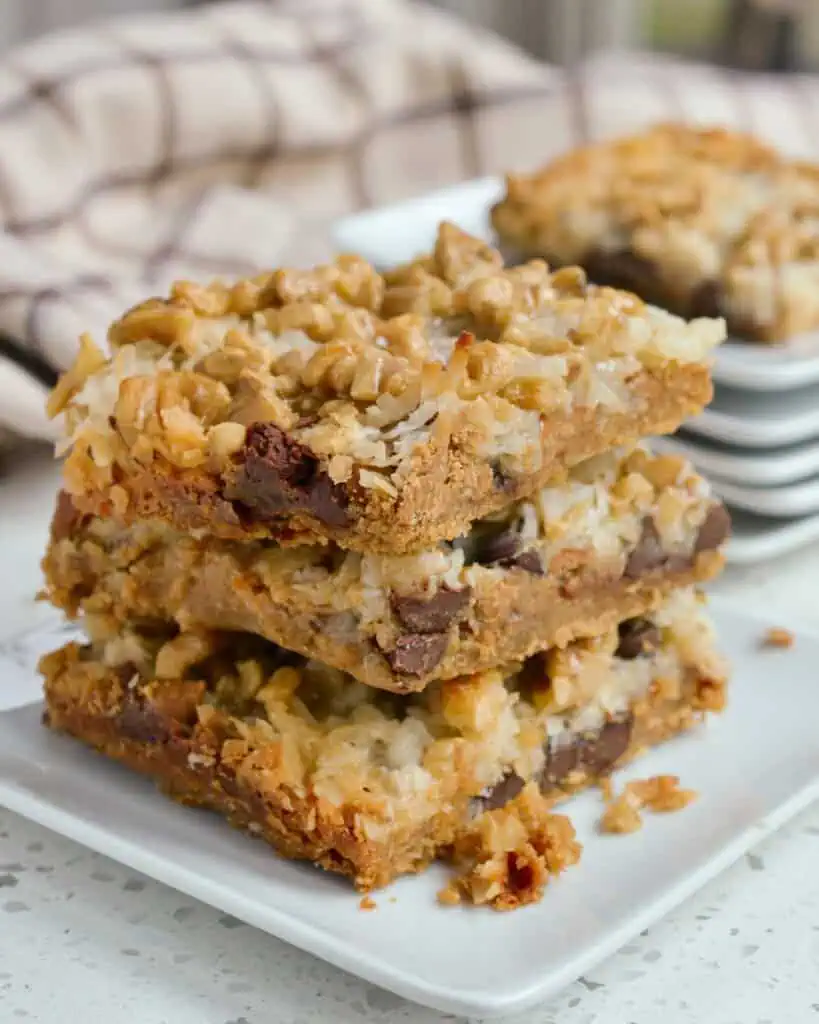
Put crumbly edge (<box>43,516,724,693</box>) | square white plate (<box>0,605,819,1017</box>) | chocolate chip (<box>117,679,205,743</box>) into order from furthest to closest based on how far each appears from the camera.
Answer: chocolate chip (<box>117,679,205,743</box>)
crumbly edge (<box>43,516,724,693</box>)
square white plate (<box>0,605,819,1017</box>)

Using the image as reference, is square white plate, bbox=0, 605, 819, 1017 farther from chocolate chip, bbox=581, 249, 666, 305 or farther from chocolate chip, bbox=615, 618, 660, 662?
chocolate chip, bbox=581, 249, 666, 305

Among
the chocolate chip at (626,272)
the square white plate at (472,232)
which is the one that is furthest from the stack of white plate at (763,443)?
the chocolate chip at (626,272)

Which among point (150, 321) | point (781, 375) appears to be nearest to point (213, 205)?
point (781, 375)

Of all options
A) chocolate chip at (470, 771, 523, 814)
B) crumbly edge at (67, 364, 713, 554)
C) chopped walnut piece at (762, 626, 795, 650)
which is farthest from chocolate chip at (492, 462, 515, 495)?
chopped walnut piece at (762, 626, 795, 650)

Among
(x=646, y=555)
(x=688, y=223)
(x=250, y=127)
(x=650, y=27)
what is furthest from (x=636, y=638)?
(x=650, y=27)

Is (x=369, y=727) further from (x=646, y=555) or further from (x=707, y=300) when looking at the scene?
(x=707, y=300)

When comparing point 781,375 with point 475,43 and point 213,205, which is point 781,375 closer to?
point 213,205

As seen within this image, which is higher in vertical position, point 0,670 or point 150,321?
point 150,321
